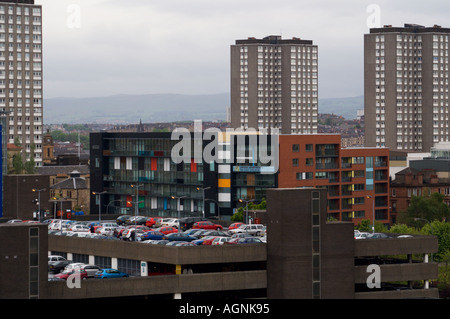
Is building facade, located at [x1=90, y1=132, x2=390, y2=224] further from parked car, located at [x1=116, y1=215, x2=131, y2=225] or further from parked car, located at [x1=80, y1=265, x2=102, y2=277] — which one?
parked car, located at [x1=80, y1=265, x2=102, y2=277]

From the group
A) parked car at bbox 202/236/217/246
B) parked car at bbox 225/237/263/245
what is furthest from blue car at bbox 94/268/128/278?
parked car at bbox 225/237/263/245

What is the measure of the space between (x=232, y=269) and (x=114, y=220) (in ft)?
178

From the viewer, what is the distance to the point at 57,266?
325ft

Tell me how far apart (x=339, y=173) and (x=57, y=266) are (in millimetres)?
82285

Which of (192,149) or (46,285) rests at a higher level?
(192,149)

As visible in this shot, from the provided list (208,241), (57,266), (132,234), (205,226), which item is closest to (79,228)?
(205,226)

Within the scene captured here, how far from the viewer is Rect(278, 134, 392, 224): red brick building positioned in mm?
166125

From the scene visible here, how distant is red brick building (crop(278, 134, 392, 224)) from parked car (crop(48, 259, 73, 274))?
68591 millimetres

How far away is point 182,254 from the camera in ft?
311

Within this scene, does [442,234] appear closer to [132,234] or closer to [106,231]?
[106,231]

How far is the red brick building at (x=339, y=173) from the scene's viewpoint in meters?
166
